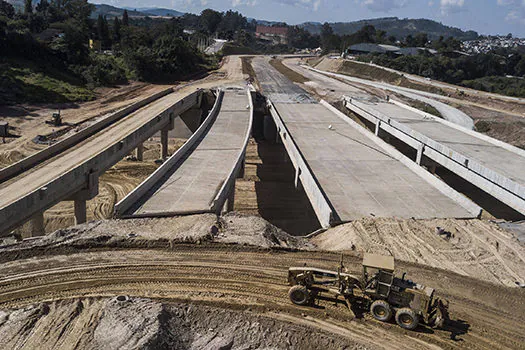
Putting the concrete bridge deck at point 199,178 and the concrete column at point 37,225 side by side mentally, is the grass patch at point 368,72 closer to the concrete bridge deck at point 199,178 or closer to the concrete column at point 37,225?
the concrete bridge deck at point 199,178

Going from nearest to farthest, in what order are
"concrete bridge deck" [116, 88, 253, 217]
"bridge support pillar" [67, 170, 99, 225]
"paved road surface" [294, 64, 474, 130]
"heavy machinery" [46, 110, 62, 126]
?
"concrete bridge deck" [116, 88, 253, 217]
"bridge support pillar" [67, 170, 99, 225]
"heavy machinery" [46, 110, 62, 126]
"paved road surface" [294, 64, 474, 130]

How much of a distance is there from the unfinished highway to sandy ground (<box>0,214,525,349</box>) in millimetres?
11999

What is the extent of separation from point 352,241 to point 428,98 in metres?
51.2

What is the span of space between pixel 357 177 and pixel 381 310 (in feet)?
46.3

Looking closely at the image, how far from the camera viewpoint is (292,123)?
39.8m

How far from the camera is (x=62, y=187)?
21.9 m

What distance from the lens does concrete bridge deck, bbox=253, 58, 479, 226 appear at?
21.4 metres

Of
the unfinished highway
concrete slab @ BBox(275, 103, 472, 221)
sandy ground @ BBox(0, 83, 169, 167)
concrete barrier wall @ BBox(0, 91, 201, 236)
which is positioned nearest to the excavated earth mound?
concrete barrier wall @ BBox(0, 91, 201, 236)

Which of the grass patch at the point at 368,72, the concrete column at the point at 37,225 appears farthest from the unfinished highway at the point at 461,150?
the grass patch at the point at 368,72

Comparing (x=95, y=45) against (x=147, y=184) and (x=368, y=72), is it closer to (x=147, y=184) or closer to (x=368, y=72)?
(x=368, y=72)

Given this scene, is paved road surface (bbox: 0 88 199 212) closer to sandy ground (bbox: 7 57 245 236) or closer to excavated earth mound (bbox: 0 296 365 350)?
sandy ground (bbox: 7 57 245 236)

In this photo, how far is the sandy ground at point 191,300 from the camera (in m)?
11.5

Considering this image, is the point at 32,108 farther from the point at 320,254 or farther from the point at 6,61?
the point at 320,254

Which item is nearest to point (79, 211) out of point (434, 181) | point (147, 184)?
point (147, 184)
